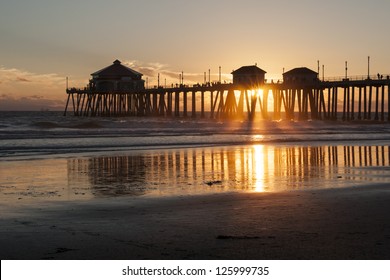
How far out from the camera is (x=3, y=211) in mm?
9703

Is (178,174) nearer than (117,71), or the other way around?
(178,174)

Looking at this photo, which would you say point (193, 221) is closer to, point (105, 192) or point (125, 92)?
point (105, 192)

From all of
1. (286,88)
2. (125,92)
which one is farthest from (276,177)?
(125,92)

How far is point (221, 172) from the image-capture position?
1600cm

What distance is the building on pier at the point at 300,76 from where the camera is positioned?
7656cm

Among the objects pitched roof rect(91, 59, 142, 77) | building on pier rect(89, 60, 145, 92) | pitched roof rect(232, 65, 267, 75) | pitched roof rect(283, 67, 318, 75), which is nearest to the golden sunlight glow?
pitched roof rect(283, 67, 318, 75)

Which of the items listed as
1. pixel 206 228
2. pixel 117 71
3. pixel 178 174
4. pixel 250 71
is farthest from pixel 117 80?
pixel 206 228

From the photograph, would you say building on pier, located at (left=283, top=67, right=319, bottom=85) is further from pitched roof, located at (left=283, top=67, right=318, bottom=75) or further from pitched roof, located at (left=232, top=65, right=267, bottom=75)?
pitched roof, located at (left=232, top=65, right=267, bottom=75)

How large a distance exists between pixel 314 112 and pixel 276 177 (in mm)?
63134

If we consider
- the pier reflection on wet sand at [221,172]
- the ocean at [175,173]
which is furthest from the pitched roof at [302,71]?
the pier reflection on wet sand at [221,172]

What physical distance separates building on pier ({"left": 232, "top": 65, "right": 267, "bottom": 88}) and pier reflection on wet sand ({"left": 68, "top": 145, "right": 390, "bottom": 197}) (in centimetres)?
5697

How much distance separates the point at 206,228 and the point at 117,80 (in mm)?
92128

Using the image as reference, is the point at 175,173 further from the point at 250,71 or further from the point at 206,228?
the point at 250,71

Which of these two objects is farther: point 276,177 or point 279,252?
point 276,177
